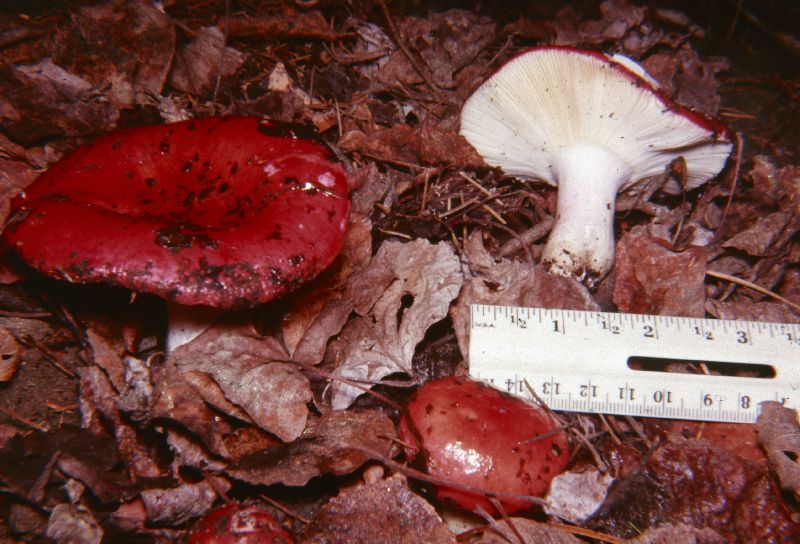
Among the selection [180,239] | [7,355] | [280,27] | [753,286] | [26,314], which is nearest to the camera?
[180,239]

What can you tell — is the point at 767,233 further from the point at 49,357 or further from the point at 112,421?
the point at 49,357

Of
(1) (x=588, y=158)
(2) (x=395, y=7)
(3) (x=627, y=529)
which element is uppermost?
(2) (x=395, y=7)

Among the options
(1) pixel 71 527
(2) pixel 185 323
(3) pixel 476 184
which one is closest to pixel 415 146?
(3) pixel 476 184

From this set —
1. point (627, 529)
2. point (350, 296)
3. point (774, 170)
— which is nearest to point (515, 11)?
point (774, 170)

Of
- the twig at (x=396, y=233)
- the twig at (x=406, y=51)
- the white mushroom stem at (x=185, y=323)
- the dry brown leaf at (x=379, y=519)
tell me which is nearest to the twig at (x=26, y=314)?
the white mushroom stem at (x=185, y=323)

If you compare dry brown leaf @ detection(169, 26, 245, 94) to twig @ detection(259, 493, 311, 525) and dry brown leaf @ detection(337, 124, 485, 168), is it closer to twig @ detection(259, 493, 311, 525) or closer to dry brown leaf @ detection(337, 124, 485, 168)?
dry brown leaf @ detection(337, 124, 485, 168)

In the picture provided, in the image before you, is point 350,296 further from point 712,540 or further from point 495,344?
point 712,540
